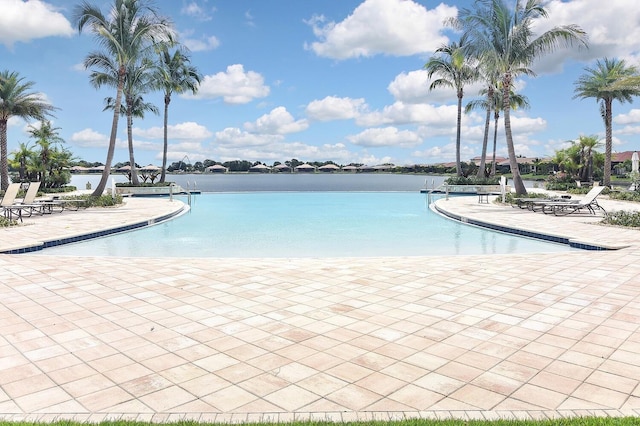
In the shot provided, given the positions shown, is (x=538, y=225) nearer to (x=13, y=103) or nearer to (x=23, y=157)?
(x=13, y=103)

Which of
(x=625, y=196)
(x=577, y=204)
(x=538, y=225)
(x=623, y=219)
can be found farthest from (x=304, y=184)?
(x=623, y=219)

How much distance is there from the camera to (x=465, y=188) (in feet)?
96.3

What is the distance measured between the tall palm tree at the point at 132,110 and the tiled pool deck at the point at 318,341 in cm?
2430

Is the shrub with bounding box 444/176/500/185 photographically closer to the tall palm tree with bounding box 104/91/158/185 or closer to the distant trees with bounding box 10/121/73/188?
the tall palm tree with bounding box 104/91/158/185

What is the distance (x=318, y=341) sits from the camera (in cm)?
413

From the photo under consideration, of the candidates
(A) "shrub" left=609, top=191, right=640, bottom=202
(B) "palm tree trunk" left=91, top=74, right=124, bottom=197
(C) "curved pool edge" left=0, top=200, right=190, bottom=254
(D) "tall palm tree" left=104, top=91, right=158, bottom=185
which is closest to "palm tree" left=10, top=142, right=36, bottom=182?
(D) "tall palm tree" left=104, top=91, right=158, bottom=185

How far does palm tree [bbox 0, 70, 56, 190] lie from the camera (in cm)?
2511

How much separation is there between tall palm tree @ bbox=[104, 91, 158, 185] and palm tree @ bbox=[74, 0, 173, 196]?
905 centimetres

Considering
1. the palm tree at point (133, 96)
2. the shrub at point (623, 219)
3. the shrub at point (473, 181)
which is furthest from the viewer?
the shrub at point (473, 181)

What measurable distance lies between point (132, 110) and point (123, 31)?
516 inches

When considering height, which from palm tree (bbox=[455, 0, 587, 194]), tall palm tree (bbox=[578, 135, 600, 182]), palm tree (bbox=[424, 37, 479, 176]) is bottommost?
tall palm tree (bbox=[578, 135, 600, 182])

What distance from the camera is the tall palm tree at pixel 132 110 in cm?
2931

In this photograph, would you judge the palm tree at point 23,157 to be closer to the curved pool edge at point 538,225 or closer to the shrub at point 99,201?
the shrub at point 99,201

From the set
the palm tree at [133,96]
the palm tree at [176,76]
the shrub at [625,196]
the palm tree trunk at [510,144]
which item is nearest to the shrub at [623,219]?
the palm tree trunk at [510,144]
